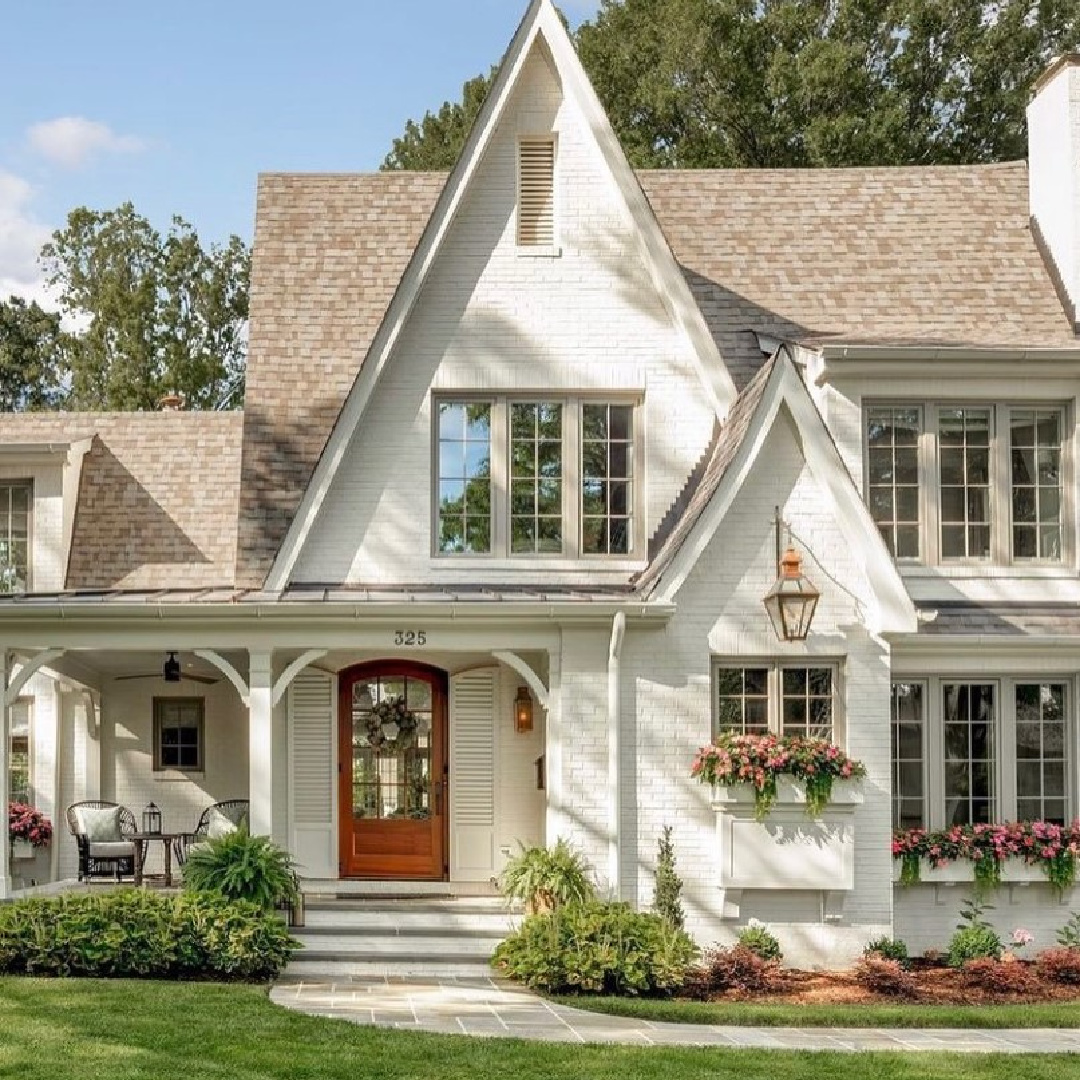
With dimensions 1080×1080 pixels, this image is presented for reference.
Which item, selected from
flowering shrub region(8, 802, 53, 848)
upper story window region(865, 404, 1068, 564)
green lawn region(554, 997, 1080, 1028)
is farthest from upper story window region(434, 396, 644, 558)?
flowering shrub region(8, 802, 53, 848)

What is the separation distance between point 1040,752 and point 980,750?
22.9 inches

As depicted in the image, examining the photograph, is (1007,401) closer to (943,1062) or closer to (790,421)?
(790,421)

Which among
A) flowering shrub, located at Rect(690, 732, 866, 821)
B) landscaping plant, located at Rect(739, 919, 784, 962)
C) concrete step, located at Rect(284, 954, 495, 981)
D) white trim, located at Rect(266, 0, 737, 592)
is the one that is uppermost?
white trim, located at Rect(266, 0, 737, 592)

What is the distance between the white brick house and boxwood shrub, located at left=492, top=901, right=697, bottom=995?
140 cm

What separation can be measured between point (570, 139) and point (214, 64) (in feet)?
14.5

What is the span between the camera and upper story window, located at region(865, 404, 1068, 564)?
1733 cm

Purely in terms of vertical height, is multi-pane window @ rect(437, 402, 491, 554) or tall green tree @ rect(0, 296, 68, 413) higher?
tall green tree @ rect(0, 296, 68, 413)

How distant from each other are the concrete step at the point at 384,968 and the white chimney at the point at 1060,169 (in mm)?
8923

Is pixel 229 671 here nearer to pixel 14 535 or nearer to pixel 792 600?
pixel 792 600

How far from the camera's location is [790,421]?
16.1 meters

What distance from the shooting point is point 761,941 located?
15594 millimetres

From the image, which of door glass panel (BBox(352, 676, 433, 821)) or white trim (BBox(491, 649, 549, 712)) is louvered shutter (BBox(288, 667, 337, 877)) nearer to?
door glass panel (BBox(352, 676, 433, 821))

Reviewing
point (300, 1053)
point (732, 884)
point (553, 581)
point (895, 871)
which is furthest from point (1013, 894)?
point (300, 1053)

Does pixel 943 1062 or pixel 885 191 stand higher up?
pixel 885 191
